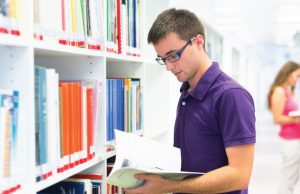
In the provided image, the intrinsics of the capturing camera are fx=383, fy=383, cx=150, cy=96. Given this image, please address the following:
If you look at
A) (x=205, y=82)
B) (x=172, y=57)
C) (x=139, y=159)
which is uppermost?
(x=172, y=57)

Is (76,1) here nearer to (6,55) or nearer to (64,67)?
(64,67)

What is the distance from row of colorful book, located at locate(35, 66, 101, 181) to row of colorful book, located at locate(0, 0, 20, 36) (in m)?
0.15

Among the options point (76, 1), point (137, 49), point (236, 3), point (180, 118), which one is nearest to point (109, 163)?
point (180, 118)

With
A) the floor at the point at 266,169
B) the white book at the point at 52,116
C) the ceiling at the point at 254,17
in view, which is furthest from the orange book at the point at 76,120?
the floor at the point at 266,169

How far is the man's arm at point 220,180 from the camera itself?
54.8 inches

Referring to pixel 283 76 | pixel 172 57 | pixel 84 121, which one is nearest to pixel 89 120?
pixel 84 121

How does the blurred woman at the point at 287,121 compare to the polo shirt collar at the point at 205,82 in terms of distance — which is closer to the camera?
the polo shirt collar at the point at 205,82

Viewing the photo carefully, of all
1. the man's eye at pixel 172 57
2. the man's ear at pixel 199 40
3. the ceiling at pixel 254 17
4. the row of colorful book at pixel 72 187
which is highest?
the ceiling at pixel 254 17

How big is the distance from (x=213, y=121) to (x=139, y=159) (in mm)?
326

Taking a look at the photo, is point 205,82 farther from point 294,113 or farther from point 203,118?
point 294,113

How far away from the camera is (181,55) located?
1.53m

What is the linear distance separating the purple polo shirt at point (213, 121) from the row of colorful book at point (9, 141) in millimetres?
741

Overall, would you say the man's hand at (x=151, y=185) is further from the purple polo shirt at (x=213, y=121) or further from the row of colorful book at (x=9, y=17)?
the row of colorful book at (x=9, y=17)

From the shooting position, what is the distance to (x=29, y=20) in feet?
3.65
